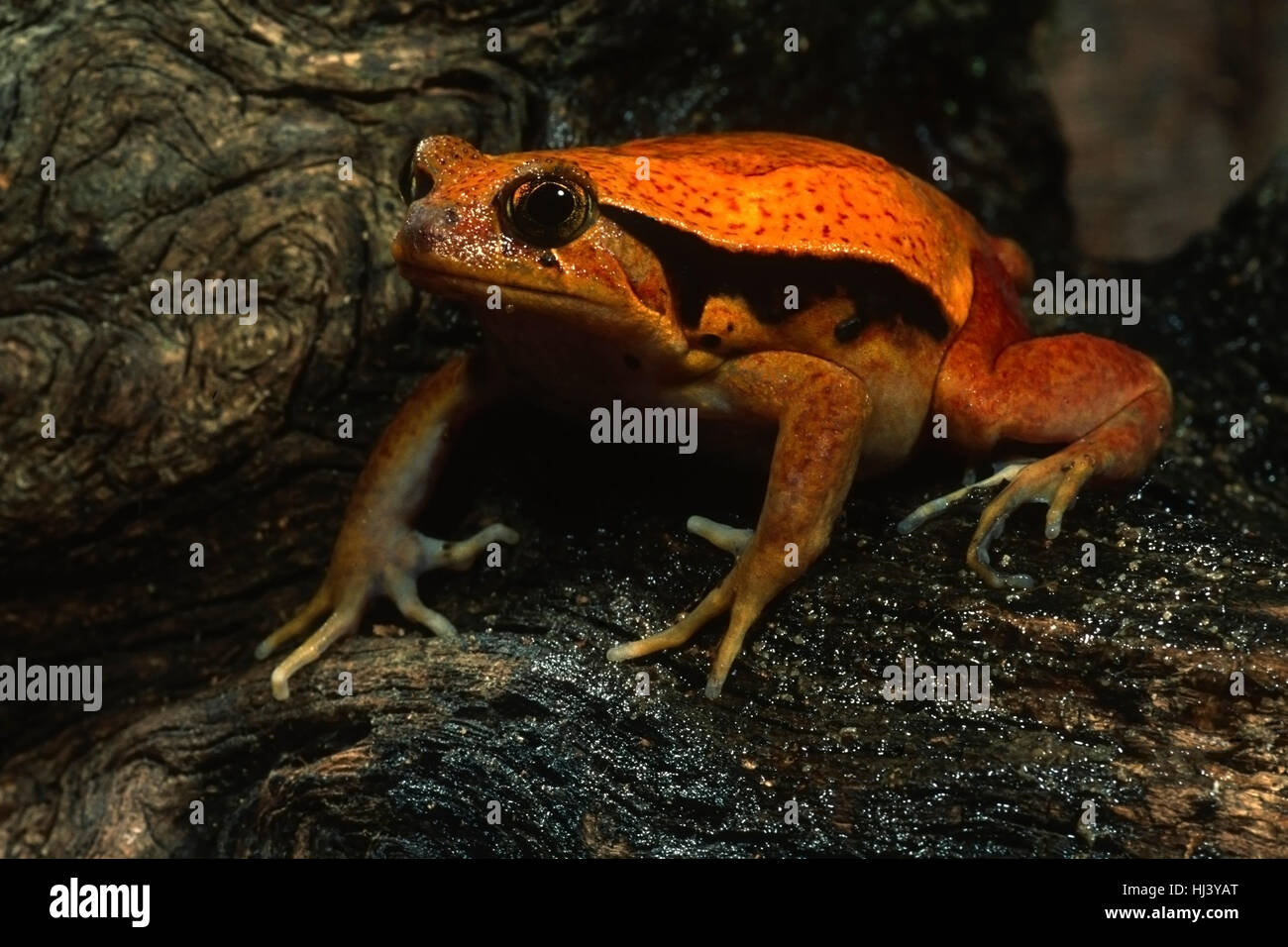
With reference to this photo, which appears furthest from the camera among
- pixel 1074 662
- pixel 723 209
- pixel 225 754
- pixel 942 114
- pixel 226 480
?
pixel 942 114

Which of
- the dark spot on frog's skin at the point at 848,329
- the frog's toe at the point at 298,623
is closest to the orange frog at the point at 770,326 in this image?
the dark spot on frog's skin at the point at 848,329

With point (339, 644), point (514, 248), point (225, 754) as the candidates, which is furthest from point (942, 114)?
point (225, 754)

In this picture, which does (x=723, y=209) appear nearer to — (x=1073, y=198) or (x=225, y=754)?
(x=225, y=754)

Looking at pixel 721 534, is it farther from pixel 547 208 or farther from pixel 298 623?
pixel 298 623

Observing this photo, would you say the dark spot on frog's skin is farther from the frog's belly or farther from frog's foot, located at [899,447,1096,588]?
frog's foot, located at [899,447,1096,588]

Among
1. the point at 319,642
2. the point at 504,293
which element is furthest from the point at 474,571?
Answer: the point at 504,293

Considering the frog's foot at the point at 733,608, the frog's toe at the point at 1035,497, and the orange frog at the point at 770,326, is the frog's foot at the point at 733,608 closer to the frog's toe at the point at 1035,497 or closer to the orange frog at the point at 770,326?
the orange frog at the point at 770,326
